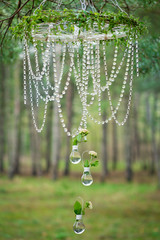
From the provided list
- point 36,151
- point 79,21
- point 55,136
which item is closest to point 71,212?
point 55,136

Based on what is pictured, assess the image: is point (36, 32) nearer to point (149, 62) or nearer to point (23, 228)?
point (149, 62)

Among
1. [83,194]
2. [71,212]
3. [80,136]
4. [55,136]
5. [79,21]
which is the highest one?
[55,136]

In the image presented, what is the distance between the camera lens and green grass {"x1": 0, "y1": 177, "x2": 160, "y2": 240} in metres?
8.34

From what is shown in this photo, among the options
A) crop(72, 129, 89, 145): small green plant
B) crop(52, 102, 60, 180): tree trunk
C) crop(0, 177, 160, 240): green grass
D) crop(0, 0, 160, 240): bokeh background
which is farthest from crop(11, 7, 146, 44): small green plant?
crop(52, 102, 60, 180): tree trunk

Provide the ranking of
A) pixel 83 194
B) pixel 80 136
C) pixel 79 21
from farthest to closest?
pixel 83 194 → pixel 80 136 → pixel 79 21

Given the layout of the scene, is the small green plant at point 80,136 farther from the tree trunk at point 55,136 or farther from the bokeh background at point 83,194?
the tree trunk at point 55,136

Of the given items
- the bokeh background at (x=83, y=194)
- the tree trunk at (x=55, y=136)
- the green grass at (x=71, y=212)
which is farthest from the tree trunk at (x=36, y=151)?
the green grass at (x=71, y=212)

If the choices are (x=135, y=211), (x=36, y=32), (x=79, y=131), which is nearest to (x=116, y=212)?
(x=135, y=211)

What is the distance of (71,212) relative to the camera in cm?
1068

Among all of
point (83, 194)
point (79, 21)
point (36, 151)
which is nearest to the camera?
point (79, 21)

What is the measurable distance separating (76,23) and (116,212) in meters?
8.97

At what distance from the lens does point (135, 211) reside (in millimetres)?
10977

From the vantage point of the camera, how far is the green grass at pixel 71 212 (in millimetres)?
8344

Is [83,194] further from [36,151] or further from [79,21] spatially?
[79,21]
